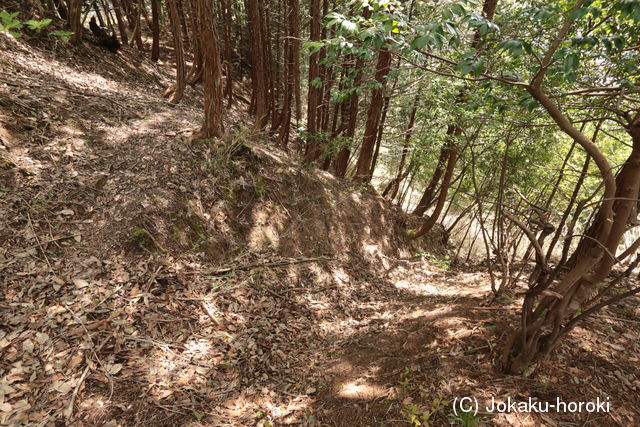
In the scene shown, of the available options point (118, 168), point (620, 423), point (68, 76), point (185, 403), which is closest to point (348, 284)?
point (185, 403)

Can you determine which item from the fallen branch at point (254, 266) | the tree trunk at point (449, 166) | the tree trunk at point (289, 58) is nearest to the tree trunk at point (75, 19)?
the tree trunk at point (289, 58)

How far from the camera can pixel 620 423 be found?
2348mm

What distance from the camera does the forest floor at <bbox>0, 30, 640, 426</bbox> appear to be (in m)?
2.77

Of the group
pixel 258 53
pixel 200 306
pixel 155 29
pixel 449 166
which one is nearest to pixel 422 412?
pixel 200 306

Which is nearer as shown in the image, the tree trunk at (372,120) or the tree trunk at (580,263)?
the tree trunk at (580,263)

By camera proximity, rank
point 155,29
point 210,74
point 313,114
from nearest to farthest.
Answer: point 210,74, point 313,114, point 155,29

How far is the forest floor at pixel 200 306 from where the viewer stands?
277cm

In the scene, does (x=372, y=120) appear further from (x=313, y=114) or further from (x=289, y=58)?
(x=289, y=58)

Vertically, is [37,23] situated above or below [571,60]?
below

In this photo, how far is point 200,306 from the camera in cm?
397

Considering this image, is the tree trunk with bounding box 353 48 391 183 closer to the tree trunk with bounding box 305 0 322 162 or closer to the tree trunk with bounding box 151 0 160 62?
the tree trunk with bounding box 305 0 322 162

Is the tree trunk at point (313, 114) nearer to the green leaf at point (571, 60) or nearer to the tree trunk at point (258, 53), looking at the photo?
the tree trunk at point (258, 53)

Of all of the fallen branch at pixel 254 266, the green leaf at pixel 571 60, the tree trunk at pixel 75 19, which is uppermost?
the tree trunk at pixel 75 19

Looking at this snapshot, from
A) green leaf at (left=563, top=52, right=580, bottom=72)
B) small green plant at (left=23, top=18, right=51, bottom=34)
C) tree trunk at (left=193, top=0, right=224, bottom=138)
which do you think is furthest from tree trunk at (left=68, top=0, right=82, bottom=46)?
green leaf at (left=563, top=52, right=580, bottom=72)
